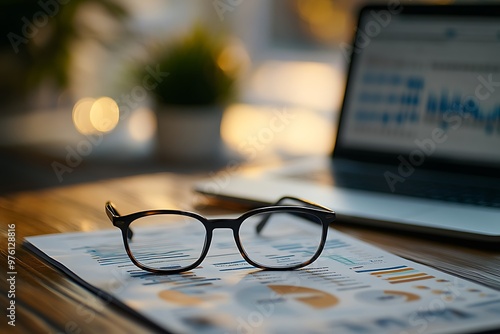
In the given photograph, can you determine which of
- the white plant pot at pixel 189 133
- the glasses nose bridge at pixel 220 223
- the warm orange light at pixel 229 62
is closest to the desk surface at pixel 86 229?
the glasses nose bridge at pixel 220 223

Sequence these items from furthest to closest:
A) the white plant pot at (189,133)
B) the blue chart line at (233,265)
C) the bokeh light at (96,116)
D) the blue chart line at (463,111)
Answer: the bokeh light at (96,116) < the white plant pot at (189,133) < the blue chart line at (463,111) < the blue chart line at (233,265)

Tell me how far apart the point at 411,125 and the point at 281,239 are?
0.40 metres

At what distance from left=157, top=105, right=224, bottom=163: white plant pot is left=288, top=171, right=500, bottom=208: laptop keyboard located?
406mm

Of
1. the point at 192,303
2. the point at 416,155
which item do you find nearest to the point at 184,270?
the point at 192,303

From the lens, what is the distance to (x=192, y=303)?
520mm

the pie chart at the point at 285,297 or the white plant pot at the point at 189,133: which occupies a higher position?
the white plant pot at the point at 189,133

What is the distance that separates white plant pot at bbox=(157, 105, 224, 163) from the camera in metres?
1.38

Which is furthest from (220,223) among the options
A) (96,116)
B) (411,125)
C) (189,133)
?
(96,116)

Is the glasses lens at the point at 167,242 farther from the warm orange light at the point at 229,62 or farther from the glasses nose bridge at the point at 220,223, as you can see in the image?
the warm orange light at the point at 229,62

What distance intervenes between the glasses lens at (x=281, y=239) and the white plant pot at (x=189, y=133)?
0.57m

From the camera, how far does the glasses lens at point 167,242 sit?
0.63 m

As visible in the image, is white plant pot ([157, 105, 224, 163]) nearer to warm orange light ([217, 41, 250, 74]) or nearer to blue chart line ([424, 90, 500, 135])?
warm orange light ([217, 41, 250, 74])

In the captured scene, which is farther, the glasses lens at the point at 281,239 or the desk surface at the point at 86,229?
the glasses lens at the point at 281,239

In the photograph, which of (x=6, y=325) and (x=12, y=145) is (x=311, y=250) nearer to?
(x=6, y=325)
